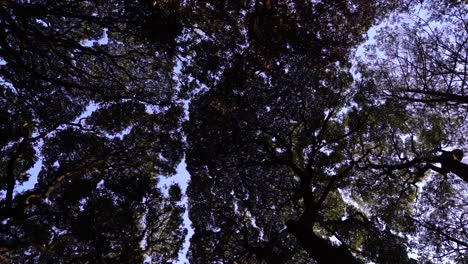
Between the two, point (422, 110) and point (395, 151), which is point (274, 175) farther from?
point (422, 110)

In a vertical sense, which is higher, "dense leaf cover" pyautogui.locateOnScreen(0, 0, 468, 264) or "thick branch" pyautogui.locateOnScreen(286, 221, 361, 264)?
"dense leaf cover" pyautogui.locateOnScreen(0, 0, 468, 264)

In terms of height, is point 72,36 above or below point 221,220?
above

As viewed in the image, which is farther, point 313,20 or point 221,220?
point 221,220

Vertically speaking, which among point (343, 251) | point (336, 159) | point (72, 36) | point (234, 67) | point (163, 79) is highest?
point (72, 36)

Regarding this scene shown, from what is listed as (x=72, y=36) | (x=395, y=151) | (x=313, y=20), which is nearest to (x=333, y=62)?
(x=313, y=20)

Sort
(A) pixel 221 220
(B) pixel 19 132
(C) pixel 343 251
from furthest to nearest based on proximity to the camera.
Result: (A) pixel 221 220
(B) pixel 19 132
(C) pixel 343 251

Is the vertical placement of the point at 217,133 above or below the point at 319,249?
above

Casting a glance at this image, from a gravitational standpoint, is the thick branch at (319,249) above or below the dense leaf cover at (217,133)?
below

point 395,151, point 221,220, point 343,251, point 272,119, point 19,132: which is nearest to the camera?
point 343,251

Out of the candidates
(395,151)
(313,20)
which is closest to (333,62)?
(313,20)
